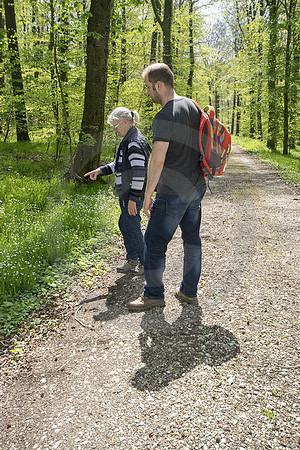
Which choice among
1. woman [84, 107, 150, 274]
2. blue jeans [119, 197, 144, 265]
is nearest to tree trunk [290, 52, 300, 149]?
woman [84, 107, 150, 274]

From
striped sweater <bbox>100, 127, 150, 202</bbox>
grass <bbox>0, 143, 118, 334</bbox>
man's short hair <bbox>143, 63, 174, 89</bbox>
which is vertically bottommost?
grass <bbox>0, 143, 118, 334</bbox>

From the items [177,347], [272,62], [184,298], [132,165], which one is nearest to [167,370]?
[177,347]

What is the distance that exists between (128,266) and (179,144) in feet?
7.01

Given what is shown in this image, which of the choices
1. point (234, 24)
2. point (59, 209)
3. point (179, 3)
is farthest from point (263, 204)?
point (234, 24)

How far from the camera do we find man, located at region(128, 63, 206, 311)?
269 centimetres

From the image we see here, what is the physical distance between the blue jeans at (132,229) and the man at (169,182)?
1001 millimetres

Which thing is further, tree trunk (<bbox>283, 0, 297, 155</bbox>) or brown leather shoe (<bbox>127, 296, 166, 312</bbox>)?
tree trunk (<bbox>283, 0, 297, 155</bbox>)

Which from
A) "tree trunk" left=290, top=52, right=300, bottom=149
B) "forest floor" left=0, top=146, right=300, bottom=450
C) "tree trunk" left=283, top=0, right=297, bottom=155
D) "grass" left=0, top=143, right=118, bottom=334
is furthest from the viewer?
"tree trunk" left=283, top=0, right=297, bottom=155

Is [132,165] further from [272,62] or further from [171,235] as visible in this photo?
[272,62]

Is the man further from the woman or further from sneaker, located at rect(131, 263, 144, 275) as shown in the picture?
sneaker, located at rect(131, 263, 144, 275)

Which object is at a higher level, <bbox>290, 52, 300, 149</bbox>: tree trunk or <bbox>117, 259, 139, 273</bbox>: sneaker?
<bbox>290, 52, 300, 149</bbox>: tree trunk

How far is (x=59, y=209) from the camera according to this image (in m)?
5.91

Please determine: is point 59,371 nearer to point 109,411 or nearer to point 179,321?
point 109,411

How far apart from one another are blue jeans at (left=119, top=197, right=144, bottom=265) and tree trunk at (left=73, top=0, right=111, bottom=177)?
3.51m
